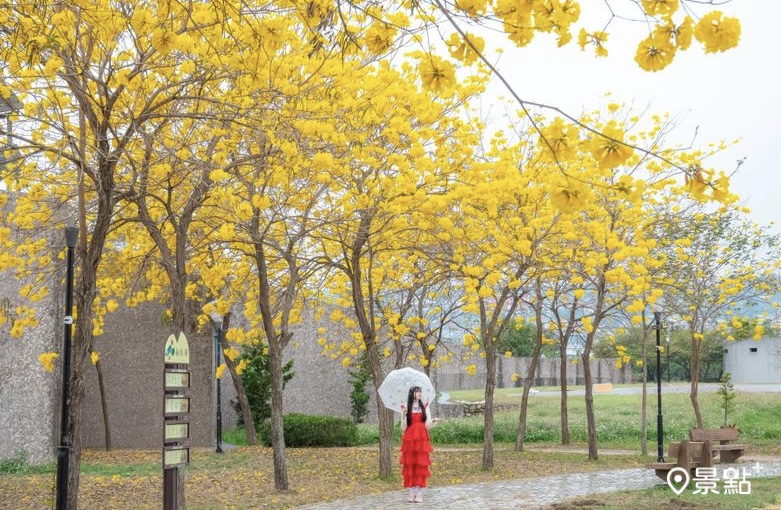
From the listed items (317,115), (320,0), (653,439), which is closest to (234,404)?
(653,439)

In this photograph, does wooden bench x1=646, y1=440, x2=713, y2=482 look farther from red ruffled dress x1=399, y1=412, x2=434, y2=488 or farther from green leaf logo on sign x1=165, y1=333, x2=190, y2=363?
green leaf logo on sign x1=165, y1=333, x2=190, y2=363

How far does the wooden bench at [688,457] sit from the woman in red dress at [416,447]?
282 cm

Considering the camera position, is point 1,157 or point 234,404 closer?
point 1,157

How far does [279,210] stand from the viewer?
1313 centimetres

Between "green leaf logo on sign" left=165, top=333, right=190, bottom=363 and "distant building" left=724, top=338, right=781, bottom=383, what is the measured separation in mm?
37184

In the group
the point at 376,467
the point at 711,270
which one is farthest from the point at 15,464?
the point at 711,270

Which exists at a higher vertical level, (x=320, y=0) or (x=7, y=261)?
(x=320, y=0)

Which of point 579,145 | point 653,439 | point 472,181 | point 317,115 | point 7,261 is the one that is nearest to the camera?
point 579,145

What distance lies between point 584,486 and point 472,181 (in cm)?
455

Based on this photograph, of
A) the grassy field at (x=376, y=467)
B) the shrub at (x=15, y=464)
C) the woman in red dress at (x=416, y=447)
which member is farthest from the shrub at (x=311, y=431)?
the woman in red dress at (x=416, y=447)

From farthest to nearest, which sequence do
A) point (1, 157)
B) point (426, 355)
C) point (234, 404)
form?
point (234, 404) < point (426, 355) < point (1, 157)

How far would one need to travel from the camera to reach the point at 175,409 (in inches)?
340

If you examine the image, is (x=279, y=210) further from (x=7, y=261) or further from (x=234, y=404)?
(x=234, y=404)

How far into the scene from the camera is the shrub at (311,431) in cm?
2120
